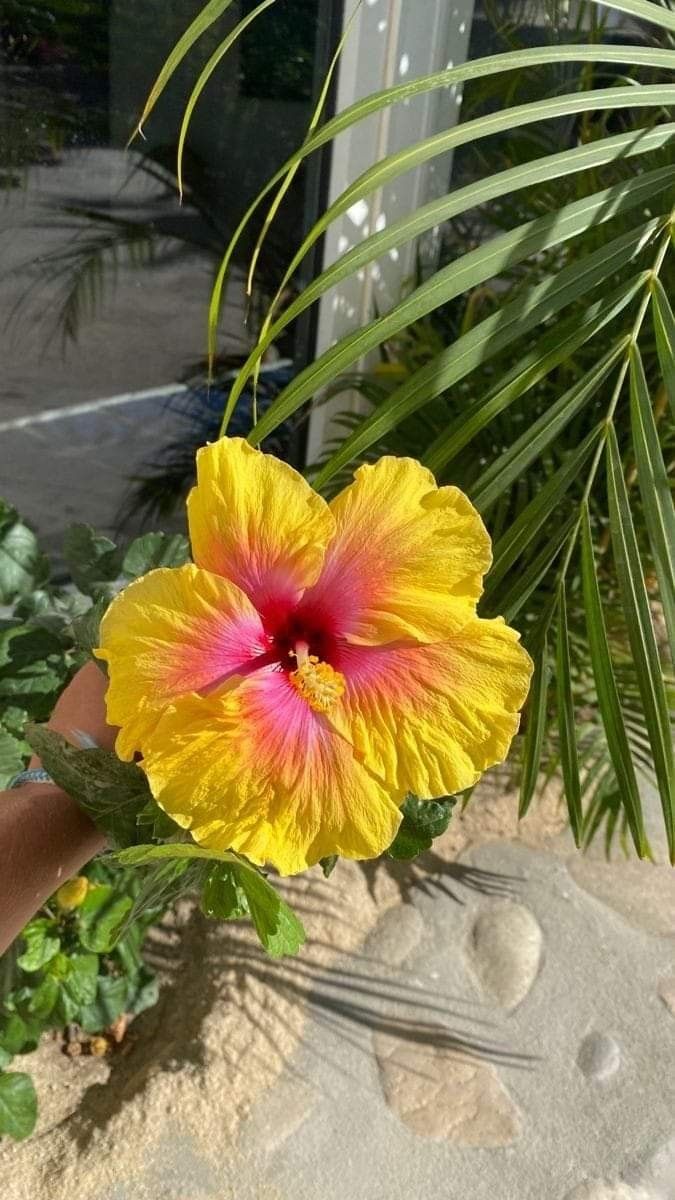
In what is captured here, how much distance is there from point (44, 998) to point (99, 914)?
117 mm

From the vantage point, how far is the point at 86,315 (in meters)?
1.46

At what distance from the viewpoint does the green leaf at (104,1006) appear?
129 centimetres

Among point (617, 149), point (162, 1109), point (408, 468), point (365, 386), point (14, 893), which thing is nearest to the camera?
point (408, 468)

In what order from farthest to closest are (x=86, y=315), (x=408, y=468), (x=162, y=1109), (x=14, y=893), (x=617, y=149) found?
(x=86, y=315)
(x=162, y=1109)
(x=617, y=149)
(x=14, y=893)
(x=408, y=468)

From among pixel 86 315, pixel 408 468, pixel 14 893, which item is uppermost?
pixel 408 468

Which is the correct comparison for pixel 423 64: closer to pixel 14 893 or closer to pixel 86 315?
pixel 86 315

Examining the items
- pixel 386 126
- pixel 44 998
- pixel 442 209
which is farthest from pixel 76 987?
pixel 386 126

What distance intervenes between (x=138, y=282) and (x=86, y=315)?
10cm

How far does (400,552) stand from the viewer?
1.59 feet

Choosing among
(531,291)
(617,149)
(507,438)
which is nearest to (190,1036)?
(507,438)

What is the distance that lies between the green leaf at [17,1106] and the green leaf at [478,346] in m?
0.92

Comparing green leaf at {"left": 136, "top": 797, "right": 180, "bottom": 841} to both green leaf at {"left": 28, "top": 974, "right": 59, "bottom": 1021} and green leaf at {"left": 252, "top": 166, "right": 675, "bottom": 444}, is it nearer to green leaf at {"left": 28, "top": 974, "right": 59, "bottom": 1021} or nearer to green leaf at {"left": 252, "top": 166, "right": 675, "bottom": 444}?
green leaf at {"left": 252, "top": 166, "right": 675, "bottom": 444}

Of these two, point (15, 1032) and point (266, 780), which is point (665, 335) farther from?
point (15, 1032)

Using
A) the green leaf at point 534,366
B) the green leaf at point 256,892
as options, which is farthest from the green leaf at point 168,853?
the green leaf at point 534,366
